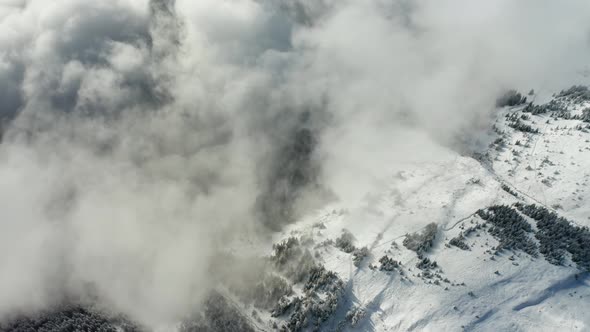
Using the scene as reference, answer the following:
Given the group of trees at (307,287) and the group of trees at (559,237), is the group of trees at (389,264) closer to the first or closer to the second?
the group of trees at (307,287)

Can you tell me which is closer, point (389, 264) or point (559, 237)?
point (389, 264)

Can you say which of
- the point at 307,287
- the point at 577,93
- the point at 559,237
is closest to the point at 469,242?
the point at 559,237

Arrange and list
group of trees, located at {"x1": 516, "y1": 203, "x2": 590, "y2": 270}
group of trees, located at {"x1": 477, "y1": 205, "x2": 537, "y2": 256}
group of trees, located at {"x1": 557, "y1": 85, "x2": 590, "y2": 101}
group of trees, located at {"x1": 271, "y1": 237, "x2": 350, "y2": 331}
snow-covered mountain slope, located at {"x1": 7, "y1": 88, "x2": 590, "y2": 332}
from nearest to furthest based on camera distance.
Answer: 1. snow-covered mountain slope, located at {"x1": 7, "y1": 88, "x2": 590, "y2": 332}
2. group of trees, located at {"x1": 271, "y1": 237, "x2": 350, "y2": 331}
3. group of trees, located at {"x1": 516, "y1": 203, "x2": 590, "y2": 270}
4. group of trees, located at {"x1": 477, "y1": 205, "x2": 537, "y2": 256}
5. group of trees, located at {"x1": 557, "y1": 85, "x2": 590, "y2": 101}

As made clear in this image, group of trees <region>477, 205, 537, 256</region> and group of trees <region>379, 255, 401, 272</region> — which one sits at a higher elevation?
group of trees <region>477, 205, 537, 256</region>

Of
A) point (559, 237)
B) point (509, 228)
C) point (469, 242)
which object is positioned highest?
point (509, 228)

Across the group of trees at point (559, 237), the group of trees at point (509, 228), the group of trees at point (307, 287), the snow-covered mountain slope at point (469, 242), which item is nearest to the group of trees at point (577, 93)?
the snow-covered mountain slope at point (469, 242)

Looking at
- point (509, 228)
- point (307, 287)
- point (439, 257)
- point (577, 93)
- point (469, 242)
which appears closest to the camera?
point (307, 287)

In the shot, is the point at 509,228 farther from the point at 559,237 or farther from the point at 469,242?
the point at 559,237

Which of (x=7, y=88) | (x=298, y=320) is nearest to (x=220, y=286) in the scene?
(x=298, y=320)

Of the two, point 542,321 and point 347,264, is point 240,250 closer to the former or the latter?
point 347,264

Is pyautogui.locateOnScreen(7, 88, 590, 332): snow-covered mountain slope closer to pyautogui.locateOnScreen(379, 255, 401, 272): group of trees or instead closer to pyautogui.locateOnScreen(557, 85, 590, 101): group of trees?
pyautogui.locateOnScreen(379, 255, 401, 272): group of trees

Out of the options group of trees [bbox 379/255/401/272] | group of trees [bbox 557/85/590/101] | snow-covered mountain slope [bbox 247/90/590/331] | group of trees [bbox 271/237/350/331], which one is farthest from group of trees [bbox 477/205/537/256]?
group of trees [bbox 557/85/590/101]
